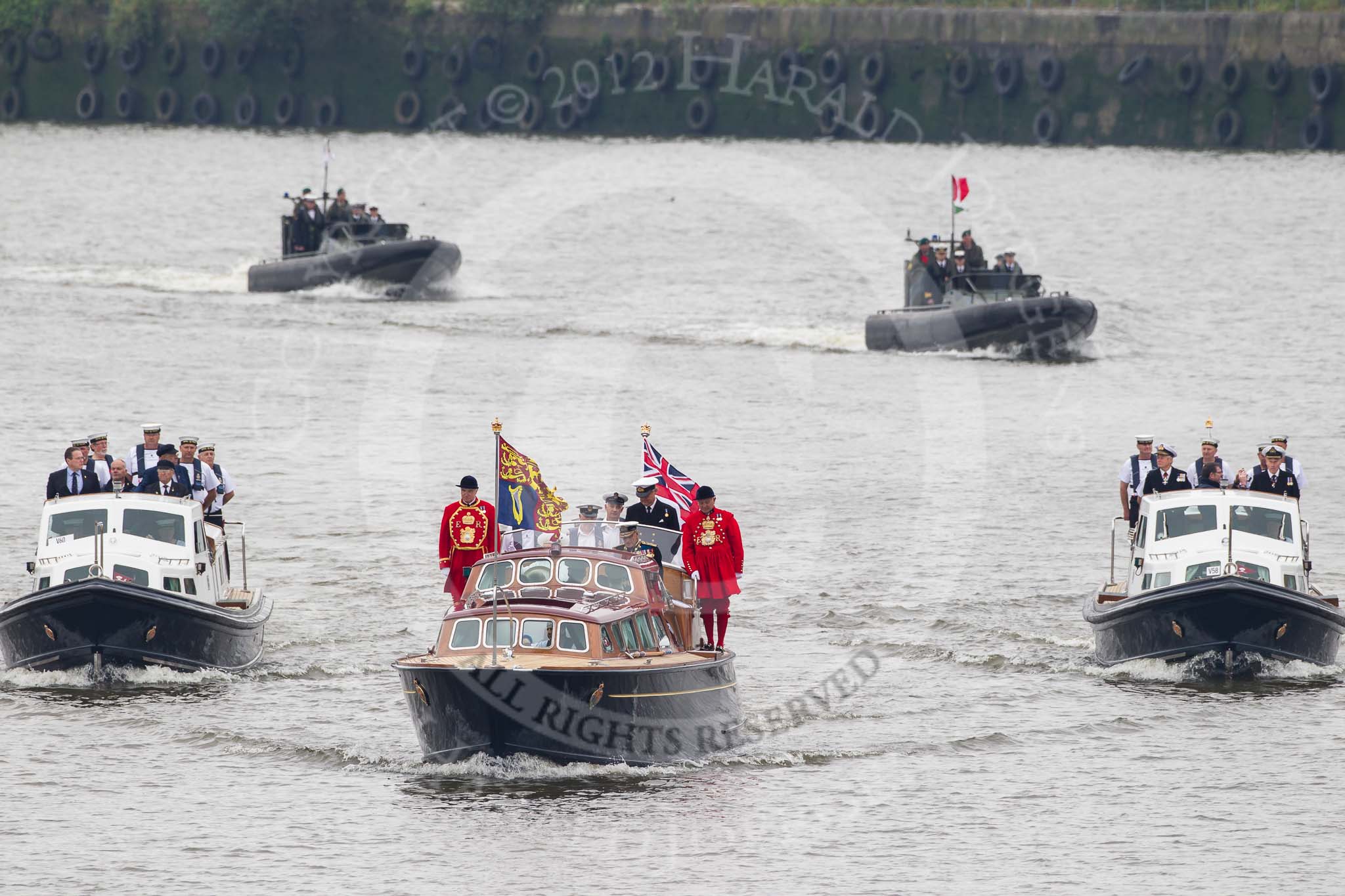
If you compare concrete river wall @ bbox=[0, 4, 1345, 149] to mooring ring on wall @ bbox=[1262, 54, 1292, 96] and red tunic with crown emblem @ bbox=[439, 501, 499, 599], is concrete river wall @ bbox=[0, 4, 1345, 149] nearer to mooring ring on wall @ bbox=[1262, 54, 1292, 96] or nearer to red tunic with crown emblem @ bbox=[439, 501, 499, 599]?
mooring ring on wall @ bbox=[1262, 54, 1292, 96]

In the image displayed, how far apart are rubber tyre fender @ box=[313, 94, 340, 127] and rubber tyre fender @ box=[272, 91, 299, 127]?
3.91ft

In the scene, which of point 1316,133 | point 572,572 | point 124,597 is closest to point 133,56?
point 1316,133

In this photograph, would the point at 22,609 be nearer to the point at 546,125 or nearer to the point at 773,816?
the point at 773,816

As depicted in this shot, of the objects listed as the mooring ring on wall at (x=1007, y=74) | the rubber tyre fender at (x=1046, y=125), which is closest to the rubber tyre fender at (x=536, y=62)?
the mooring ring on wall at (x=1007, y=74)

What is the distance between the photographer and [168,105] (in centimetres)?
12050

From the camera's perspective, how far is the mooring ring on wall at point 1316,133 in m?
97.1

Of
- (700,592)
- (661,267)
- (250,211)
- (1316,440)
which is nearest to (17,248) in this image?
(250,211)

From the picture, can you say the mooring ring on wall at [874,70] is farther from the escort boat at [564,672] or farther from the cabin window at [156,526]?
the escort boat at [564,672]

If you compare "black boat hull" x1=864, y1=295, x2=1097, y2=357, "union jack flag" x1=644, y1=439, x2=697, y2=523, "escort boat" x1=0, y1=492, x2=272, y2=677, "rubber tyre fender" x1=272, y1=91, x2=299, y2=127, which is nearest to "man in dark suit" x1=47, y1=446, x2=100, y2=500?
"escort boat" x1=0, y1=492, x2=272, y2=677

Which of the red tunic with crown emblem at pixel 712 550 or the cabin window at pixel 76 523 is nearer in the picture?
the red tunic with crown emblem at pixel 712 550

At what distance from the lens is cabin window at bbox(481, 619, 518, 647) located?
20.3 m

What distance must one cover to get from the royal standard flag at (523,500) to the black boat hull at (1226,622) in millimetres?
6825

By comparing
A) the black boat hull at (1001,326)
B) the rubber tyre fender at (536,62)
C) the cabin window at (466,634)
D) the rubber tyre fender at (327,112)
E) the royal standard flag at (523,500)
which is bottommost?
the cabin window at (466,634)

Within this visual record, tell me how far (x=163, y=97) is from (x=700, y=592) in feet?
342
